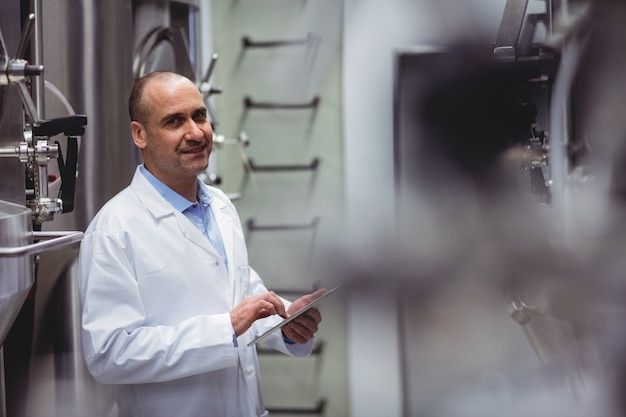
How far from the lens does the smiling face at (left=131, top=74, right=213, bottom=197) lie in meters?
1.29

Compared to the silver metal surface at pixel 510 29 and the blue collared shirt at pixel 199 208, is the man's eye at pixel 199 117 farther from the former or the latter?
the silver metal surface at pixel 510 29

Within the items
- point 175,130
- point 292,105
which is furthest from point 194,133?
point 292,105

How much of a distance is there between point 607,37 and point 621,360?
0.12m

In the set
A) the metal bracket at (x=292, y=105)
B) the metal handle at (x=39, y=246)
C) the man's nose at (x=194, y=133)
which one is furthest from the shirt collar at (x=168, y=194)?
the metal bracket at (x=292, y=105)

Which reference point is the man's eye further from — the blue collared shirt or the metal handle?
the metal handle

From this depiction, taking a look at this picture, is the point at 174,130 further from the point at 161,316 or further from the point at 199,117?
the point at 161,316

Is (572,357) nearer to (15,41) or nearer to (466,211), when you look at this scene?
(466,211)

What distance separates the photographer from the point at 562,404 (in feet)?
1.00

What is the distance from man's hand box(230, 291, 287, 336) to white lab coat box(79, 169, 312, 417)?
0.05 feet

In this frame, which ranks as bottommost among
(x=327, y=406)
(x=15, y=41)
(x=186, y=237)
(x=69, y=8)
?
(x=327, y=406)

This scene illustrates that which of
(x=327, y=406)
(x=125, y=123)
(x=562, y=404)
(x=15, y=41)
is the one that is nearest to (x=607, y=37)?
(x=562, y=404)

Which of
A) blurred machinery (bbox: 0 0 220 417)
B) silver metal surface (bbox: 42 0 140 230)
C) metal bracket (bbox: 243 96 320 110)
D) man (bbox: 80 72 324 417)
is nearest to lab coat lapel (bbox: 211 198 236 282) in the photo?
man (bbox: 80 72 324 417)

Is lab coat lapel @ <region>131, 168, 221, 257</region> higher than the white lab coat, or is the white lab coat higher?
lab coat lapel @ <region>131, 168, 221, 257</region>

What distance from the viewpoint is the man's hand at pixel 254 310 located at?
3.78 feet
